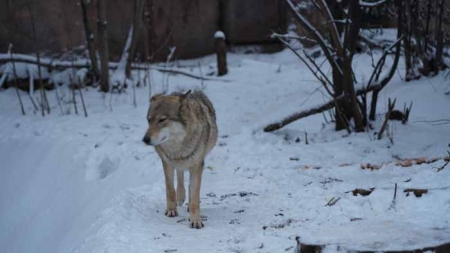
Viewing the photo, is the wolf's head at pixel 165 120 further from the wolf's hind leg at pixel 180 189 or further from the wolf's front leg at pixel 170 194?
the wolf's hind leg at pixel 180 189

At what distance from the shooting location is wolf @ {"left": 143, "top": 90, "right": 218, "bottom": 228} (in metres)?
5.16

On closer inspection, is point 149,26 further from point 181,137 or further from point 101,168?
point 181,137

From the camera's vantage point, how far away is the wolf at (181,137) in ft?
16.9

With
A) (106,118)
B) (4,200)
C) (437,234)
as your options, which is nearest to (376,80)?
(106,118)

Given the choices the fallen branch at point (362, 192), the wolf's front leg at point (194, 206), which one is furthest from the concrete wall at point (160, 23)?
the fallen branch at point (362, 192)

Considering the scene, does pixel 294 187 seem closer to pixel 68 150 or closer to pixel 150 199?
pixel 150 199

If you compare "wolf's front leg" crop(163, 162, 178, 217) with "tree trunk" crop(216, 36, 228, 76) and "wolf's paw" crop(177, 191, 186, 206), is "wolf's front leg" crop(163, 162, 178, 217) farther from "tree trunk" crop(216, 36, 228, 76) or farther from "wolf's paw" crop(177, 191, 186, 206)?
"tree trunk" crop(216, 36, 228, 76)

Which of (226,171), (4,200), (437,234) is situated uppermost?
(437,234)

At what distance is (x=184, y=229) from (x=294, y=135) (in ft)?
13.4

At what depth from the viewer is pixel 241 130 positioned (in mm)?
9172

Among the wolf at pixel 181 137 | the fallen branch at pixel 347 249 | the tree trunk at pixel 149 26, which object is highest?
the tree trunk at pixel 149 26

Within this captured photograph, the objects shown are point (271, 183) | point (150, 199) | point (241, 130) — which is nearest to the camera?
point (150, 199)

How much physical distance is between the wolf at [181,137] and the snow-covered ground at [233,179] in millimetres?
275

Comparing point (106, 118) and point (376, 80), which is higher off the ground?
point (376, 80)
